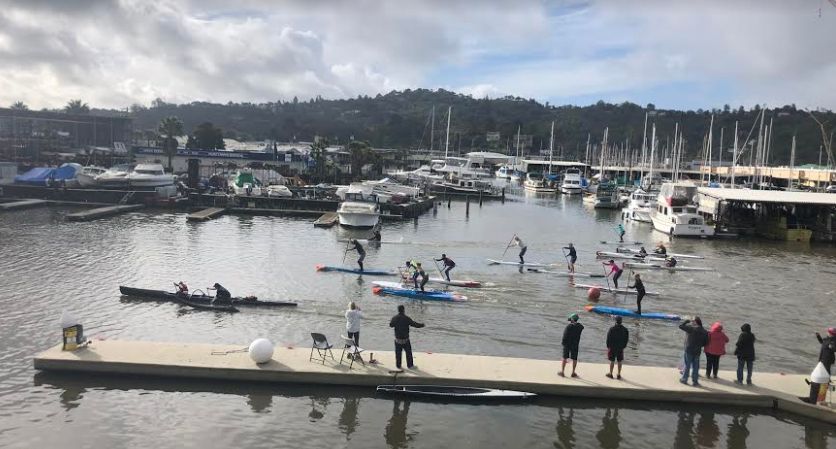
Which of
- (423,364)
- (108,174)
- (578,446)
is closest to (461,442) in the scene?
(578,446)

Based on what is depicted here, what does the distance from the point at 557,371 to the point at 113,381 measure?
10.5 metres

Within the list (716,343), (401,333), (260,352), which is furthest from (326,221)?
(716,343)

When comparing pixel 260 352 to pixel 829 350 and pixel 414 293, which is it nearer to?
pixel 414 293

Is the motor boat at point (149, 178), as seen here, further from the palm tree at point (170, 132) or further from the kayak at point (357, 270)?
the kayak at point (357, 270)

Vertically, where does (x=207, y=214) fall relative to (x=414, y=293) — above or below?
above

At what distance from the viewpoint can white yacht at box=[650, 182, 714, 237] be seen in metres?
50.8

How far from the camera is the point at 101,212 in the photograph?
5134 centimetres

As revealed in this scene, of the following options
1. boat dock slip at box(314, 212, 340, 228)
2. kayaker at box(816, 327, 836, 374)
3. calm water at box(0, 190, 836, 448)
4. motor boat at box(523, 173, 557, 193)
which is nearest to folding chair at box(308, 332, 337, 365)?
calm water at box(0, 190, 836, 448)

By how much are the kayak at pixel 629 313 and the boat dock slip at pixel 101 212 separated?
40.6m

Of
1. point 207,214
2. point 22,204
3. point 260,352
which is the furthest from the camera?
point 22,204

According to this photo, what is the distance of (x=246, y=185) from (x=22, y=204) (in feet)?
65.9

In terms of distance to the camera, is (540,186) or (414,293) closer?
(414,293)

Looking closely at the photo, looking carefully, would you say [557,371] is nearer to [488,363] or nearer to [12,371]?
[488,363]

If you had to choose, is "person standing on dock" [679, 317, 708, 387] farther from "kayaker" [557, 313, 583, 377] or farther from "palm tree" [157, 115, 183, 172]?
"palm tree" [157, 115, 183, 172]
